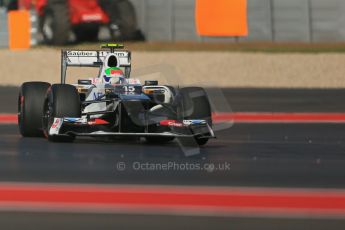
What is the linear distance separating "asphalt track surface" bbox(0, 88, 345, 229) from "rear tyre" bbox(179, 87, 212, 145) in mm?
405

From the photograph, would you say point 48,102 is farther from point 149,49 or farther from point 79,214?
point 149,49

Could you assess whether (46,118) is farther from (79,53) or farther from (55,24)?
(55,24)

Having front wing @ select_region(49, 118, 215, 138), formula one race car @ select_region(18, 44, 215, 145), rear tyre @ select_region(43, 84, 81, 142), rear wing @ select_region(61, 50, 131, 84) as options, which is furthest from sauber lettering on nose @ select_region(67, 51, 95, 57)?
front wing @ select_region(49, 118, 215, 138)

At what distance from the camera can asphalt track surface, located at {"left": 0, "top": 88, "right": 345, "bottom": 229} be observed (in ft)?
29.0

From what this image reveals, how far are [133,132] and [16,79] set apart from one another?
14543 mm

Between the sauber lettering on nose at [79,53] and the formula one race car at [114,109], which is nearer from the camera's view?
the formula one race car at [114,109]

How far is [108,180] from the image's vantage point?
11320 mm

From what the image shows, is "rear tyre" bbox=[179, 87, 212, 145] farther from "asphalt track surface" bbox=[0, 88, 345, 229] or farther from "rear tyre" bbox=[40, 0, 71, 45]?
"rear tyre" bbox=[40, 0, 71, 45]

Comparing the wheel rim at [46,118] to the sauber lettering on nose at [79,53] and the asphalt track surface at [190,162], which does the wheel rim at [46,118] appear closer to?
the asphalt track surface at [190,162]

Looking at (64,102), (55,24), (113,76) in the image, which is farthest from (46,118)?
(55,24)

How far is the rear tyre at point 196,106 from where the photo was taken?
1455 centimetres

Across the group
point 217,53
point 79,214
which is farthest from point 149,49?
point 79,214

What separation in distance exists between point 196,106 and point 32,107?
2326mm

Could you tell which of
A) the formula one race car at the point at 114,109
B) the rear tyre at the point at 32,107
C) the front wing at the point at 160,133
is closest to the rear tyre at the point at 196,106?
the formula one race car at the point at 114,109
